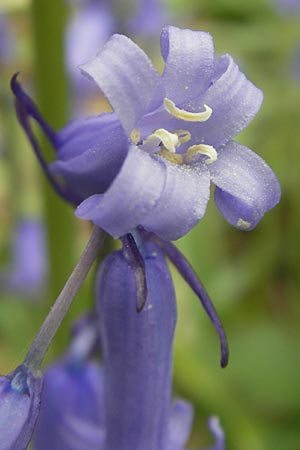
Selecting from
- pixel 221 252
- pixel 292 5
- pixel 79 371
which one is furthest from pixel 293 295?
pixel 79 371

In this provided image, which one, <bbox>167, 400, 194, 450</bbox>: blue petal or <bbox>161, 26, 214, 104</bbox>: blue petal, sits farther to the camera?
<bbox>167, 400, 194, 450</bbox>: blue petal

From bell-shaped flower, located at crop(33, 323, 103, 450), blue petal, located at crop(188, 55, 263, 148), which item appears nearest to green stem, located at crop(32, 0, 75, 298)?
bell-shaped flower, located at crop(33, 323, 103, 450)

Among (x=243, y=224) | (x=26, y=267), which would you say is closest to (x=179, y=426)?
(x=243, y=224)

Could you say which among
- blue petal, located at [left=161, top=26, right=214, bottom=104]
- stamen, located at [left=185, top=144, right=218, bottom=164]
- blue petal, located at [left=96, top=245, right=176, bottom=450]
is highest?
blue petal, located at [left=161, top=26, right=214, bottom=104]

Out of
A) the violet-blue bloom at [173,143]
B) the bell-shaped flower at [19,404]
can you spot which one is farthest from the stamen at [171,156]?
the bell-shaped flower at [19,404]

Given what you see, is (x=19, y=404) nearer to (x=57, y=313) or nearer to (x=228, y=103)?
(x=57, y=313)

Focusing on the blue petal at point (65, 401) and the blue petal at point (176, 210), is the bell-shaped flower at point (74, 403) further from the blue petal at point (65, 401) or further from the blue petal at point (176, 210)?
the blue petal at point (176, 210)

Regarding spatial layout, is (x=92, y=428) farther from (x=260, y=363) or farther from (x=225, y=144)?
(x=260, y=363)

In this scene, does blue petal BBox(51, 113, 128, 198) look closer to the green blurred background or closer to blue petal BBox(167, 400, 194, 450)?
blue petal BBox(167, 400, 194, 450)
